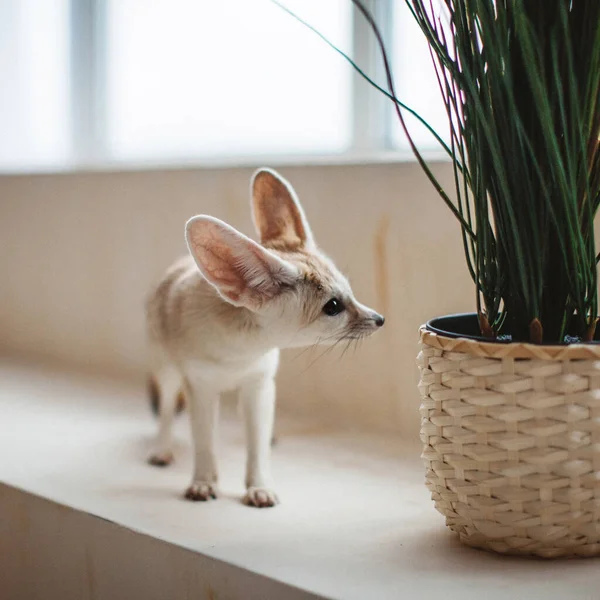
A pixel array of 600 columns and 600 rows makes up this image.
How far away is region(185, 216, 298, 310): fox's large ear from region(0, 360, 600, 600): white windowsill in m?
0.38

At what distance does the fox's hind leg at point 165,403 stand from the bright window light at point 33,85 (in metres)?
1.32

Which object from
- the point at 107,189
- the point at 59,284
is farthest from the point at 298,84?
the point at 59,284

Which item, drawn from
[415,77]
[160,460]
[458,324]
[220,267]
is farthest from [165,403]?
[415,77]

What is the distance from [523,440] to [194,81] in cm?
194

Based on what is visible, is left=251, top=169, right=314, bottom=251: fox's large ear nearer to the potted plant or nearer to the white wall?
the white wall

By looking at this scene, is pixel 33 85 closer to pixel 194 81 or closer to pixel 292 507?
pixel 194 81

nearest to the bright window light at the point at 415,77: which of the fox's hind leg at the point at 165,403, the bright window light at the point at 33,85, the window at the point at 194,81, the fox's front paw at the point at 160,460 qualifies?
the window at the point at 194,81

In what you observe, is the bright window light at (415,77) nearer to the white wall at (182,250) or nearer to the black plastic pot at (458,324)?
the white wall at (182,250)

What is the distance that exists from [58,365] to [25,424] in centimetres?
71

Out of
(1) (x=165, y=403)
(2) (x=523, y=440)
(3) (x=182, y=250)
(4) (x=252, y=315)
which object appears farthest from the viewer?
(3) (x=182, y=250)

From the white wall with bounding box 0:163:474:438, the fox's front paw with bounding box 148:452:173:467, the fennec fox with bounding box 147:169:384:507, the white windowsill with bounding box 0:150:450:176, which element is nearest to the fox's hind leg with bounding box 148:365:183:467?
the fox's front paw with bounding box 148:452:173:467

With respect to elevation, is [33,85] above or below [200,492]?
above

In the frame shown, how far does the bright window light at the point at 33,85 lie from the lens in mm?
3055

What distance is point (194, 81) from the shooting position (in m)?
2.73
